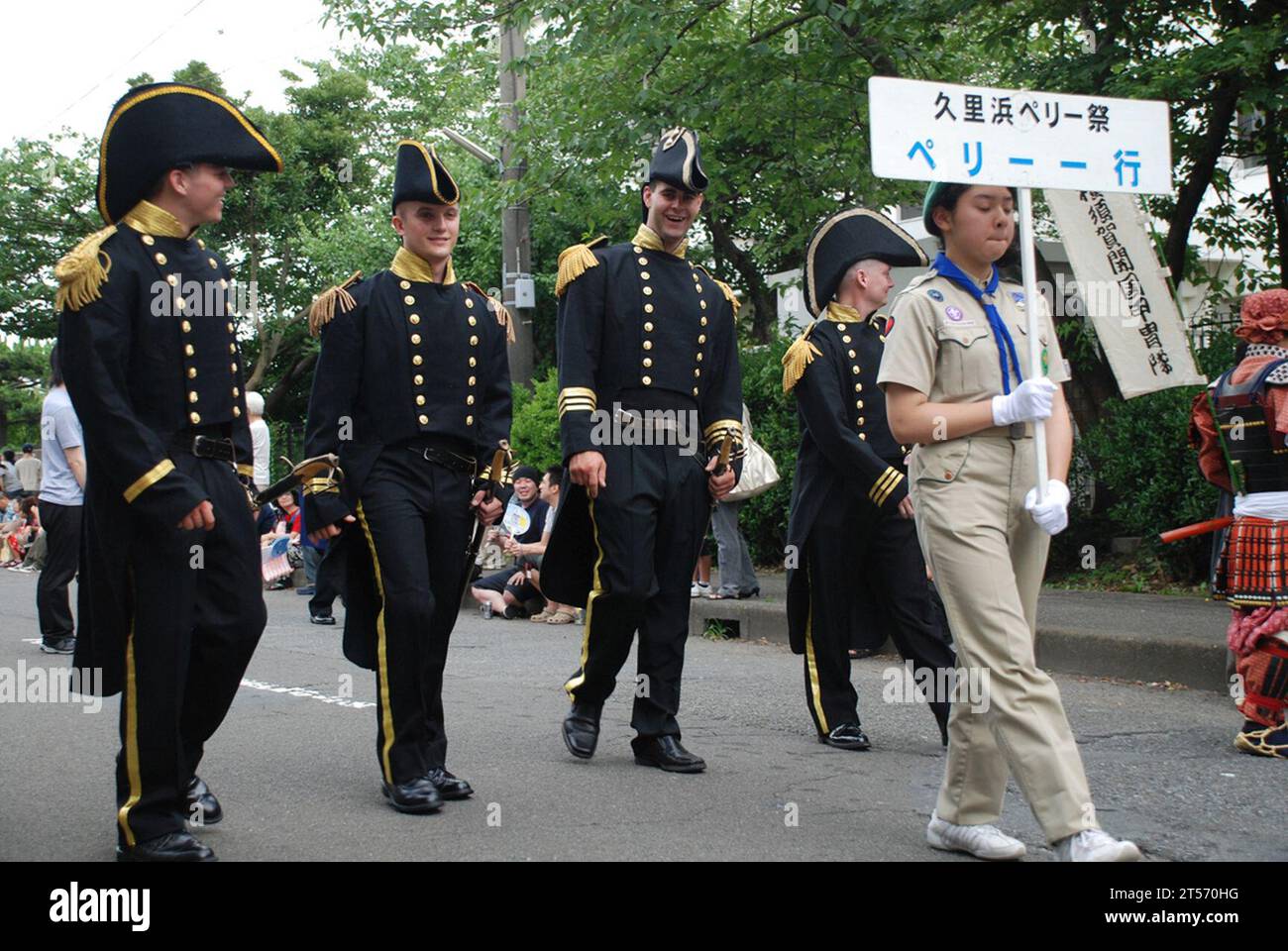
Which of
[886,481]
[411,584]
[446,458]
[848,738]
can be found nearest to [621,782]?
[411,584]

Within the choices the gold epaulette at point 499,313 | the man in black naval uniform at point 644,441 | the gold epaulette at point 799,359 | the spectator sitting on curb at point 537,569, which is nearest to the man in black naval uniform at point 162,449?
the gold epaulette at point 499,313

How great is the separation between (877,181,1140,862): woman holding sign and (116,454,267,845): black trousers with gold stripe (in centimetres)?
205

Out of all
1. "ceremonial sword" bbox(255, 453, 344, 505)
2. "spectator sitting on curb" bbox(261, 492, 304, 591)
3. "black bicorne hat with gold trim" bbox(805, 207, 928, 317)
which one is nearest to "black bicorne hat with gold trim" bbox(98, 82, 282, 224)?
"ceremonial sword" bbox(255, 453, 344, 505)

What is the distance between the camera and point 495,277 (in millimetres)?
23953

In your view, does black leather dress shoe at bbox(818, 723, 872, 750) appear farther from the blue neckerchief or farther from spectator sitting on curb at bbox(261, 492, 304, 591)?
spectator sitting on curb at bbox(261, 492, 304, 591)

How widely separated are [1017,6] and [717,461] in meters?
8.03

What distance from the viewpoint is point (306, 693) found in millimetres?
8227

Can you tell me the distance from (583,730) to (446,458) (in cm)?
139

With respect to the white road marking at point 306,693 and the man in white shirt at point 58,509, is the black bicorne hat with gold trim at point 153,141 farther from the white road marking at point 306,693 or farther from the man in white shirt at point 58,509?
the man in white shirt at point 58,509

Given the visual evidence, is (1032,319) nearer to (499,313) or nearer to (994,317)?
(994,317)

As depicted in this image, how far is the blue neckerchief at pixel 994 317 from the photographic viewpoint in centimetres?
459

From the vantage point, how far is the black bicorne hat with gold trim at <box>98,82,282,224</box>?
4.63 metres

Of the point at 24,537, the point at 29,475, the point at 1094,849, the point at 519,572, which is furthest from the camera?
the point at 29,475
